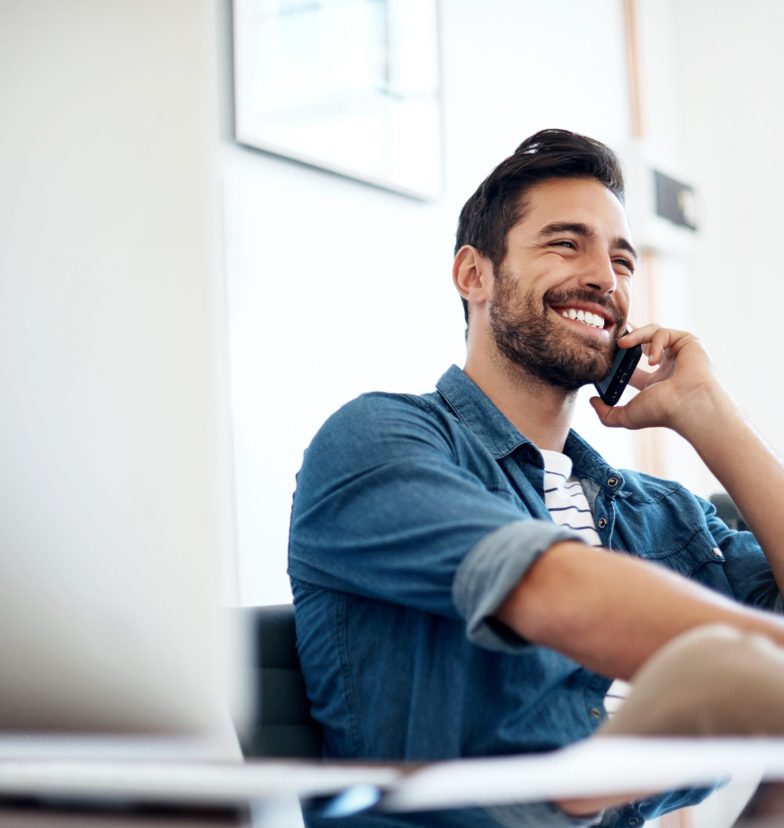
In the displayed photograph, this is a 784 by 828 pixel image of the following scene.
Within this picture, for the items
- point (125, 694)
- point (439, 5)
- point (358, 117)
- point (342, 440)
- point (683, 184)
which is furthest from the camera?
point (683, 184)

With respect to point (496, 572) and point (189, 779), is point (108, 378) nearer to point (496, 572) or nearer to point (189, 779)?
point (189, 779)

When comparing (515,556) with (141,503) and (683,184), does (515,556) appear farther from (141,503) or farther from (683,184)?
(683,184)

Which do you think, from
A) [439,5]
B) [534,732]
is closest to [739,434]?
[534,732]

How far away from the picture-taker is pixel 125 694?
429 millimetres

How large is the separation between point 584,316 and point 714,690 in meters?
1.00

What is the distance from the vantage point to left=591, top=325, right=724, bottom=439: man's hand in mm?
1325

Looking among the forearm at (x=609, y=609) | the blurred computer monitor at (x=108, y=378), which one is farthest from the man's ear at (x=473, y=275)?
the blurred computer monitor at (x=108, y=378)

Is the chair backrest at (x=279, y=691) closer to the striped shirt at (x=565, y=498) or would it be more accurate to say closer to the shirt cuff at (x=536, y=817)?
the striped shirt at (x=565, y=498)

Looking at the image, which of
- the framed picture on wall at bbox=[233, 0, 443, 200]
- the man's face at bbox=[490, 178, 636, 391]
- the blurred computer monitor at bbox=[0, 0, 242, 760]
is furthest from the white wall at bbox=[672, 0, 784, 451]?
the blurred computer monitor at bbox=[0, 0, 242, 760]

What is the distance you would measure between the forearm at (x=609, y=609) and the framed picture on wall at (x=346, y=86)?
1014 mm

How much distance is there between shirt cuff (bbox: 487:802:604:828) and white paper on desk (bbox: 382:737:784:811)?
18 millimetres

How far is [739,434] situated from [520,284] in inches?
13.0

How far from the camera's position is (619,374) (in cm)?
140

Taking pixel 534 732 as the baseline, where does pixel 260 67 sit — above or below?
above
